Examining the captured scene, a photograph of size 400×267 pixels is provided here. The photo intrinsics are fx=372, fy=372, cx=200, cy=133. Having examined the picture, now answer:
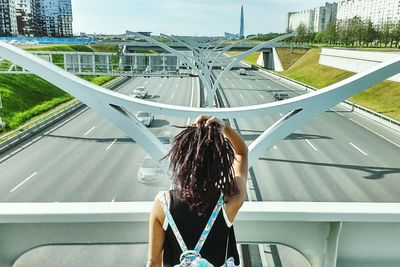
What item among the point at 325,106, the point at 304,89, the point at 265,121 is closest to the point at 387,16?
the point at 304,89

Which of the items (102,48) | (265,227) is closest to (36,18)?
(102,48)

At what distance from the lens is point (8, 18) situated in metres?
128

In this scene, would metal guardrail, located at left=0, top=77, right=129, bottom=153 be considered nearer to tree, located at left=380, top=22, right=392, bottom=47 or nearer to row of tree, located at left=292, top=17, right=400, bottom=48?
row of tree, located at left=292, top=17, right=400, bottom=48

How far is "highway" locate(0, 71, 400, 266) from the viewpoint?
50.8ft

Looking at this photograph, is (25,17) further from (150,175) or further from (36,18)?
(150,175)

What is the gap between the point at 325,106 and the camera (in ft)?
25.3

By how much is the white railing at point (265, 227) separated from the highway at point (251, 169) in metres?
7.43

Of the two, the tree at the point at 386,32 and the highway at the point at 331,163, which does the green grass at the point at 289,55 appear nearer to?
the tree at the point at 386,32

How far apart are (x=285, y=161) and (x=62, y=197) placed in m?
11.3

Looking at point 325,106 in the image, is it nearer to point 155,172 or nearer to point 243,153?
point 243,153

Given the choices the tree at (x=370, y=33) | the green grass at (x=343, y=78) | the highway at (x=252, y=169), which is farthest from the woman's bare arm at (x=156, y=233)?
the tree at (x=370, y=33)

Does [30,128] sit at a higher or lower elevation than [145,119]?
lower

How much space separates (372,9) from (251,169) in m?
173

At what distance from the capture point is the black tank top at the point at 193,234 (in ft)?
6.36
